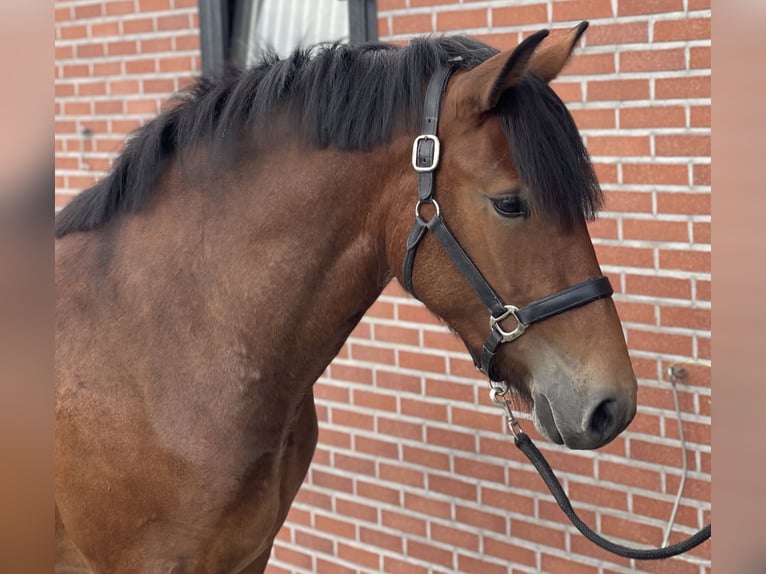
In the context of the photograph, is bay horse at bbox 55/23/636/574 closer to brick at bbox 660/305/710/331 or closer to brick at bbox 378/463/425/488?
brick at bbox 660/305/710/331

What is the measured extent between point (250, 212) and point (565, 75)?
52.4 inches

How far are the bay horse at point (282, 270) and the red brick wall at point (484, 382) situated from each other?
89 centimetres

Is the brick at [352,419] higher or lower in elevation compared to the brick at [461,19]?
lower

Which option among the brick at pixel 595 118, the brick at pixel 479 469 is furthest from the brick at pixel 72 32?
the brick at pixel 479 469

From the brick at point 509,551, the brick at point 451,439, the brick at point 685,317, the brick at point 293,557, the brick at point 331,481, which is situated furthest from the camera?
the brick at point 293,557

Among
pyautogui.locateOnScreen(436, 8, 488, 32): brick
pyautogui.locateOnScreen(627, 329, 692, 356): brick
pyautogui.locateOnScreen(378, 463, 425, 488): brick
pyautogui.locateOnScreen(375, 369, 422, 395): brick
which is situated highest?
pyautogui.locateOnScreen(436, 8, 488, 32): brick

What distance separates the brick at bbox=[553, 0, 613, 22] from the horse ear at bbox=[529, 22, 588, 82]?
3.06ft

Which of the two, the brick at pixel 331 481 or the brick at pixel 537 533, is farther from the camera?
the brick at pixel 331 481

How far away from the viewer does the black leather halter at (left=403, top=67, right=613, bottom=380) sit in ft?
5.60

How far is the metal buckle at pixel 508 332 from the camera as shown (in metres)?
1.74

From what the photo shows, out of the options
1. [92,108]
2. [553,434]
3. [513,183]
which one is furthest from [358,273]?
[92,108]

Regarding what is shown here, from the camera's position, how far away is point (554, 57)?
186cm

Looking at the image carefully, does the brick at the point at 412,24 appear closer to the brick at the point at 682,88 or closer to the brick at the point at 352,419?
the brick at the point at 682,88

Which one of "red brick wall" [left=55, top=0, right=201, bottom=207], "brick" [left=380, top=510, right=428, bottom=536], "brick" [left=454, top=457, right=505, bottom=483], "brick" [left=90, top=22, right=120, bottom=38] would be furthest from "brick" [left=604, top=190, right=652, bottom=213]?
"brick" [left=90, top=22, right=120, bottom=38]
